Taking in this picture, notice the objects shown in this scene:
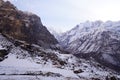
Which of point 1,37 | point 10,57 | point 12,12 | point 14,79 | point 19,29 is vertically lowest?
point 14,79

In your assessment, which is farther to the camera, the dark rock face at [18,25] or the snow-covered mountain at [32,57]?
the dark rock face at [18,25]

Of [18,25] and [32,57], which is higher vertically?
[18,25]

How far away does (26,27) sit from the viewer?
137m

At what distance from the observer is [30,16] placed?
161 m

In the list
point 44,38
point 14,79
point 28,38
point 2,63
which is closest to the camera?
point 14,79

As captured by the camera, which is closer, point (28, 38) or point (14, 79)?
point (14, 79)

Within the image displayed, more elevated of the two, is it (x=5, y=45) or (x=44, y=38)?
(x=44, y=38)

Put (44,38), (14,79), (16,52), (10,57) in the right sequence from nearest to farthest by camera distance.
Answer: (14,79) → (10,57) → (16,52) → (44,38)

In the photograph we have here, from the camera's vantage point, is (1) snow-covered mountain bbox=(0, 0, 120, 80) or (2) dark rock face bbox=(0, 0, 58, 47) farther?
(2) dark rock face bbox=(0, 0, 58, 47)

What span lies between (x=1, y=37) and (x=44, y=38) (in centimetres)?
7844

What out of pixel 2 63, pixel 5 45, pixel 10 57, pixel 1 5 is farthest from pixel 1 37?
pixel 1 5

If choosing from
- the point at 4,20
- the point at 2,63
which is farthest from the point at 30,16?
the point at 2,63

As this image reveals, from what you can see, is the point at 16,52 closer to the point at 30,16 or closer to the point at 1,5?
the point at 1,5

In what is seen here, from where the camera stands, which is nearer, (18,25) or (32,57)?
(32,57)
